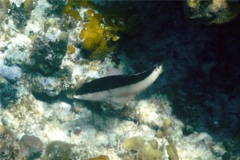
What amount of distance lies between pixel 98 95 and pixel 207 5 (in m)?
2.16

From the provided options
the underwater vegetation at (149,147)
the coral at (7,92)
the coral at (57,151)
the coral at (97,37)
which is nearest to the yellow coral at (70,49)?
the coral at (97,37)

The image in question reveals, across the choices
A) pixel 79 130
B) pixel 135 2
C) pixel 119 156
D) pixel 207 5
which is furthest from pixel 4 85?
pixel 207 5

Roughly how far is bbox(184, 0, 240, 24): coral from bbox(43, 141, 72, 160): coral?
3240 millimetres

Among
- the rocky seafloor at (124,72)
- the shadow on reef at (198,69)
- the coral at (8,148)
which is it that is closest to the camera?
the coral at (8,148)

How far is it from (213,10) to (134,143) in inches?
111

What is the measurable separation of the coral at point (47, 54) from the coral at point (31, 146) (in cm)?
131

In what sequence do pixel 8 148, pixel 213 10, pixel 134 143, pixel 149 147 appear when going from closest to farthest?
pixel 213 10, pixel 8 148, pixel 149 147, pixel 134 143

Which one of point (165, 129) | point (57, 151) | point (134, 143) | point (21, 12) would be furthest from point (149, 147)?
point (21, 12)

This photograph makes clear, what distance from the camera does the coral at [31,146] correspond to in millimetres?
5133

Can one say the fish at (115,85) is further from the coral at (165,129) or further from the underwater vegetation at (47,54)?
the coral at (165,129)

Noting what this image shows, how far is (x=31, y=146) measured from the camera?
5125 mm

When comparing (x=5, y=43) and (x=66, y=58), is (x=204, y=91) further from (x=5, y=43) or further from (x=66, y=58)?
(x=5, y=43)

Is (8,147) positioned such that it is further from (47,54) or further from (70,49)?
(70,49)

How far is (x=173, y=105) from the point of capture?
5.83 meters
